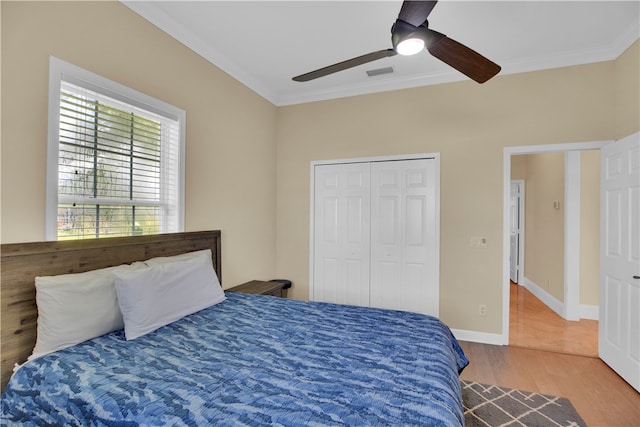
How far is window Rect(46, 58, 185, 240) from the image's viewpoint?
1839mm

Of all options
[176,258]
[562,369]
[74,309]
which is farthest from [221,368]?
[562,369]

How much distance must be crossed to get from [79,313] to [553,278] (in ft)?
18.3

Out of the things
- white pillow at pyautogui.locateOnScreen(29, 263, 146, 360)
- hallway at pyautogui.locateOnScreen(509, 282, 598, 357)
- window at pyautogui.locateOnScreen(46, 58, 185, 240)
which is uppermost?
window at pyautogui.locateOnScreen(46, 58, 185, 240)

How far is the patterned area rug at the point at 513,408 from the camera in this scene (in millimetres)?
2035

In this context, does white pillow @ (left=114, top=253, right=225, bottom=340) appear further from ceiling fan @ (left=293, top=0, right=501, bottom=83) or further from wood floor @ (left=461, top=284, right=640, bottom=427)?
wood floor @ (left=461, top=284, right=640, bottom=427)

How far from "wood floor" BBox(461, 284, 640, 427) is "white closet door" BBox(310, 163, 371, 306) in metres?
1.41

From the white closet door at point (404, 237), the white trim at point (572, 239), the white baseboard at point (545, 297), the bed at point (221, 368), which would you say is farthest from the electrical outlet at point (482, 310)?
the white baseboard at point (545, 297)

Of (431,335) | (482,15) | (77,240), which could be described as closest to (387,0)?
(482,15)

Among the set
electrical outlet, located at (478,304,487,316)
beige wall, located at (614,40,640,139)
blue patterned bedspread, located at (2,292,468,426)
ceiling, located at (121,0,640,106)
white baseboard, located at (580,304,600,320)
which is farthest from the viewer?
white baseboard, located at (580,304,600,320)

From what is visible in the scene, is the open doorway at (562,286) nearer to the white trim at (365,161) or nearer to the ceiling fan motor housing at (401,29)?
the white trim at (365,161)

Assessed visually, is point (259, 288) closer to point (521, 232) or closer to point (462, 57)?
point (462, 57)

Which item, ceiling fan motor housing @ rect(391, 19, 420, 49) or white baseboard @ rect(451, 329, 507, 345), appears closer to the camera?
ceiling fan motor housing @ rect(391, 19, 420, 49)

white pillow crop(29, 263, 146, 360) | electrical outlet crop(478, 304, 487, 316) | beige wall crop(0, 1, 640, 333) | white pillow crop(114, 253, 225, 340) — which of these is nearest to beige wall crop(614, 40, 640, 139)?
beige wall crop(0, 1, 640, 333)

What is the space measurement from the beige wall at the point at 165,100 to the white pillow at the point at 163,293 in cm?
54
